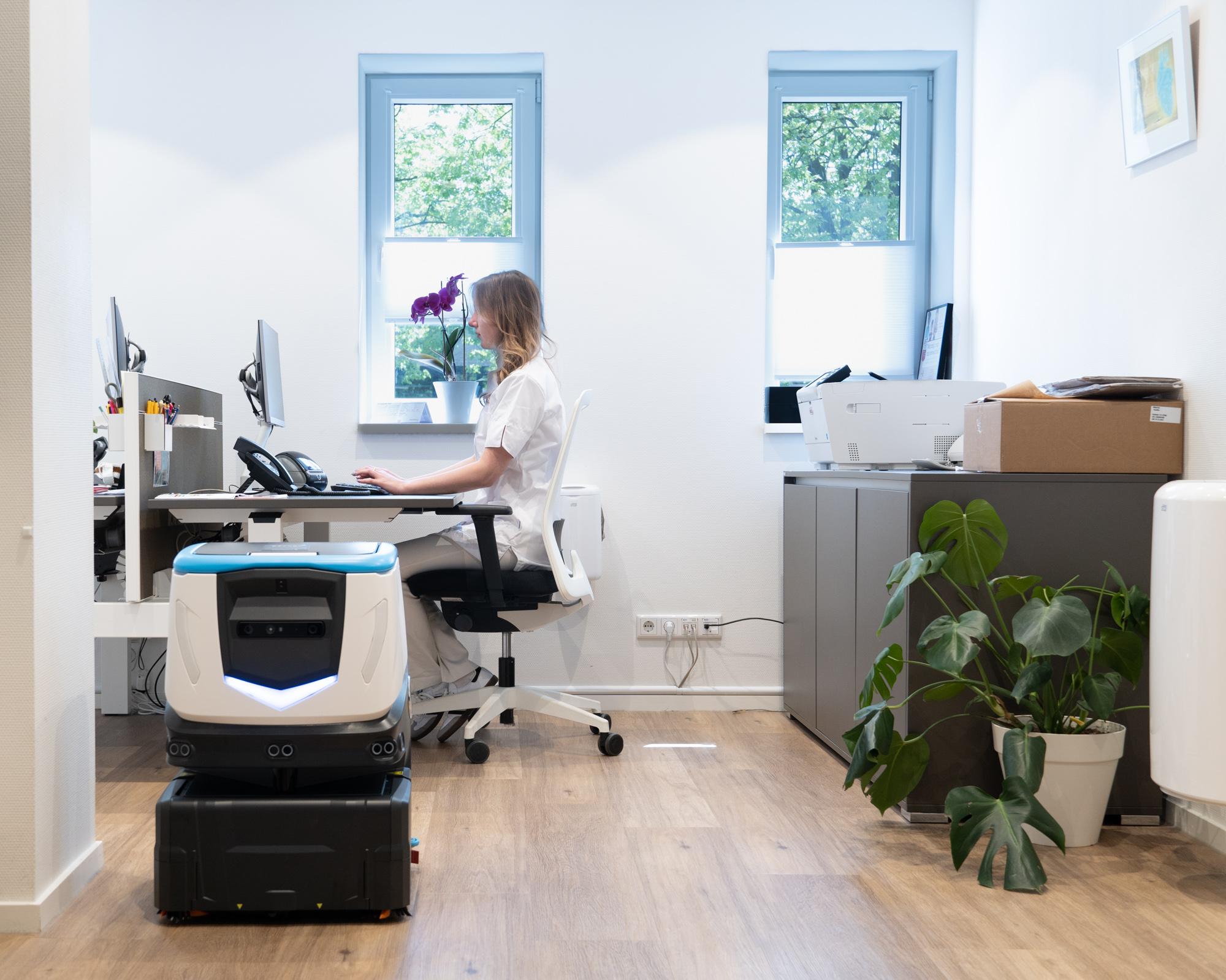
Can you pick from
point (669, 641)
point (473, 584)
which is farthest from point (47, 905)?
point (669, 641)

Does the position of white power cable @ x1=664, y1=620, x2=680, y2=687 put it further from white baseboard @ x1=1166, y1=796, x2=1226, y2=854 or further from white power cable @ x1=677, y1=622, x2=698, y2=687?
white baseboard @ x1=1166, y1=796, x2=1226, y2=854

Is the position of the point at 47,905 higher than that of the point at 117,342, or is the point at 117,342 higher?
the point at 117,342

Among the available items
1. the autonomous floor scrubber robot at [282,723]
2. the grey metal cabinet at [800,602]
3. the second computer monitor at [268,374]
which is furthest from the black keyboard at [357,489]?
the grey metal cabinet at [800,602]

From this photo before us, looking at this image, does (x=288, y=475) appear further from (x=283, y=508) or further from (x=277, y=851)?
(x=277, y=851)

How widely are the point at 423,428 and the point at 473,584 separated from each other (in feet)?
2.82

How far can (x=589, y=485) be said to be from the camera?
11.1ft

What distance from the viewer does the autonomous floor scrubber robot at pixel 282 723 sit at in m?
1.67

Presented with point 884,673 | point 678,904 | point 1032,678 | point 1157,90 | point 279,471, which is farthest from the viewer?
point 279,471

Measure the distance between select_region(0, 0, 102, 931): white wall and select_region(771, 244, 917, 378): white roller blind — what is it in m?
2.35

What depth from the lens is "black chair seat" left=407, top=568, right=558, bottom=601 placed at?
272 centimetres

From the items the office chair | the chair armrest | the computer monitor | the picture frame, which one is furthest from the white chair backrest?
the picture frame

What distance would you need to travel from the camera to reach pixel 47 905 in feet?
5.67

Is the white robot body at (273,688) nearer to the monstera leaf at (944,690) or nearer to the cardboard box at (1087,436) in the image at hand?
the monstera leaf at (944,690)

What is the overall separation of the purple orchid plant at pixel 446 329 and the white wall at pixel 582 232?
22 cm
